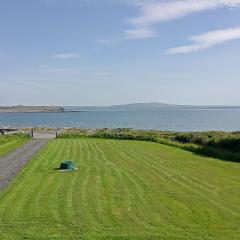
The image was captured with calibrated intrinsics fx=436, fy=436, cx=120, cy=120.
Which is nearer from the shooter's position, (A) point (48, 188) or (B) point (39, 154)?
(A) point (48, 188)

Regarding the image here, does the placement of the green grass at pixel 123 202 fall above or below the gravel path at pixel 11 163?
below

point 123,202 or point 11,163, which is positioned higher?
point 11,163

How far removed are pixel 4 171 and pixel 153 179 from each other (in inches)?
318

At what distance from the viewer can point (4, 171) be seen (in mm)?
22984

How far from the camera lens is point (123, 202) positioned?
15.2m

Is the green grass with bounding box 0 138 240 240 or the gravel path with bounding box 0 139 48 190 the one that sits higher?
the gravel path with bounding box 0 139 48 190

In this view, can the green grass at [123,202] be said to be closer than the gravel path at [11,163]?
Yes

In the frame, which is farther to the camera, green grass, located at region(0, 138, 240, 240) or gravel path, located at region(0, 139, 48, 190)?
gravel path, located at region(0, 139, 48, 190)

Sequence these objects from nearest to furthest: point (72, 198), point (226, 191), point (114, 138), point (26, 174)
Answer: point (72, 198)
point (226, 191)
point (26, 174)
point (114, 138)

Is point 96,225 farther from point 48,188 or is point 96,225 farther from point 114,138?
point 114,138

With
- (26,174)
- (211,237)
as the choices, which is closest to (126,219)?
(211,237)

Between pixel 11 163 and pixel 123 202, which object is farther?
pixel 11 163

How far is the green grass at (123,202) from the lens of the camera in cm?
1190

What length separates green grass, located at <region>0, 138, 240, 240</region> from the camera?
11.9 meters
